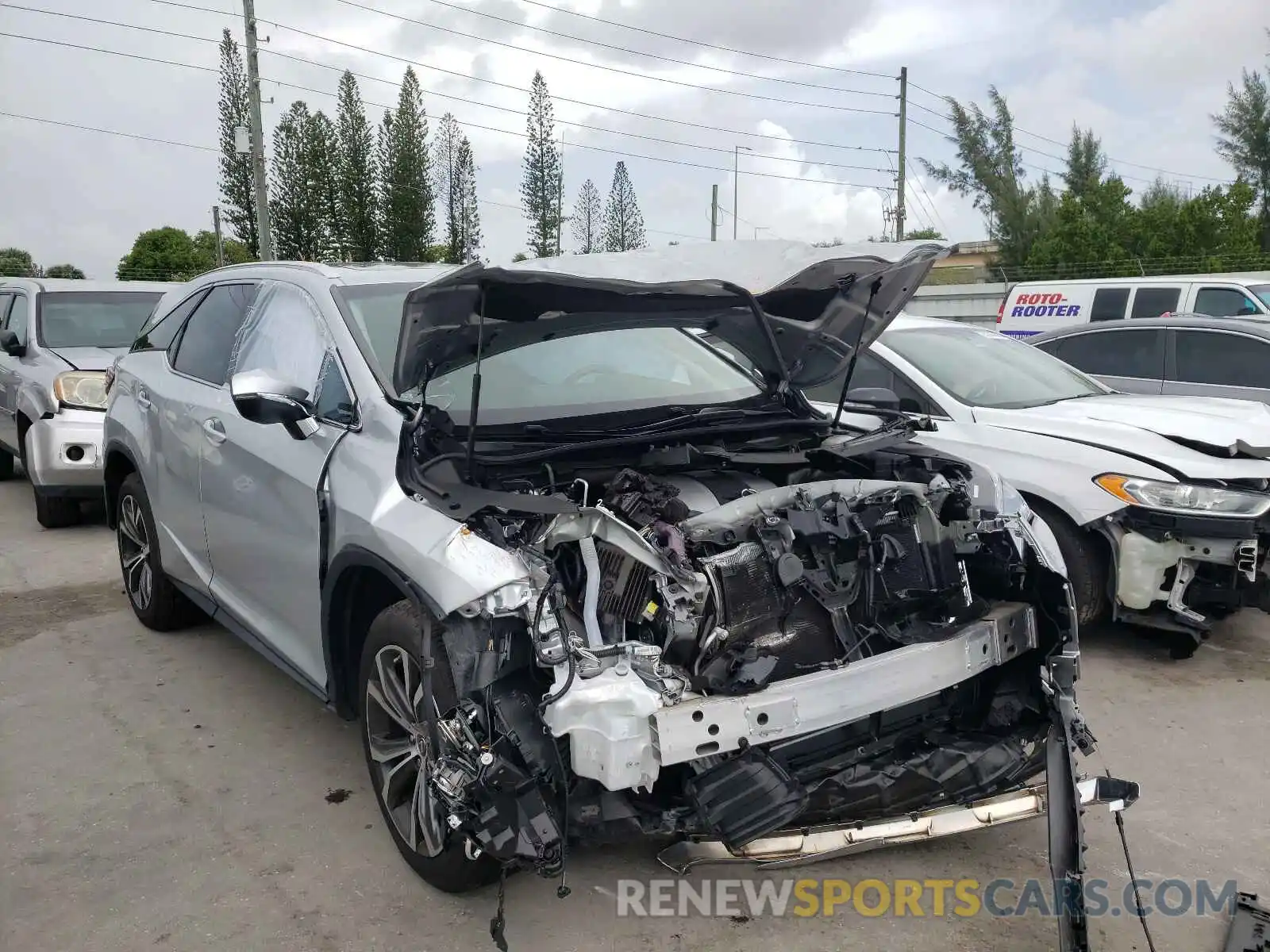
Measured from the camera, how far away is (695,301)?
328 centimetres

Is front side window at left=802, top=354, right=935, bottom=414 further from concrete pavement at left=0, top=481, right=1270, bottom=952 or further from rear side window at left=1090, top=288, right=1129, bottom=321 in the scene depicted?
rear side window at left=1090, top=288, right=1129, bottom=321

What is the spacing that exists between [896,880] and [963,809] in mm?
315

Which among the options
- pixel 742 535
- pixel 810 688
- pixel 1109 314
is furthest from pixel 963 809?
pixel 1109 314

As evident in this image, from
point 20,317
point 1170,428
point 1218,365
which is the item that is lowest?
point 1170,428

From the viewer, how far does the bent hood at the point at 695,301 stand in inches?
116

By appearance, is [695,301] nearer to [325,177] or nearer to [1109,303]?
[1109,303]

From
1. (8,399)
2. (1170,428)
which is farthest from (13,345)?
(1170,428)

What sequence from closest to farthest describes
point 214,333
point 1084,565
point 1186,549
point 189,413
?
point 189,413
point 1186,549
point 214,333
point 1084,565

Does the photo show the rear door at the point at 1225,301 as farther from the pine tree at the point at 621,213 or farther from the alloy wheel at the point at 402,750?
the pine tree at the point at 621,213

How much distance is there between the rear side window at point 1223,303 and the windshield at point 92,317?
11.5 m

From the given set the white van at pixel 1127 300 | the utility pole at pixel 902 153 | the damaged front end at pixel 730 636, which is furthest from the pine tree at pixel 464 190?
the damaged front end at pixel 730 636

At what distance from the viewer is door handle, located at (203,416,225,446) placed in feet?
13.3

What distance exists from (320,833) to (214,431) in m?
1.72

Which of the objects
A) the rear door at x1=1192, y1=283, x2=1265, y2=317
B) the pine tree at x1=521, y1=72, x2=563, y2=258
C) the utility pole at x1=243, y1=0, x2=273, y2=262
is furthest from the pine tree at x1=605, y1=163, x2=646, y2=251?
the rear door at x1=1192, y1=283, x2=1265, y2=317
